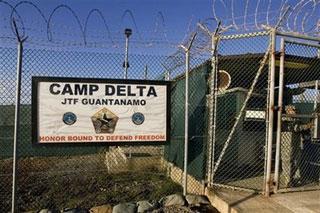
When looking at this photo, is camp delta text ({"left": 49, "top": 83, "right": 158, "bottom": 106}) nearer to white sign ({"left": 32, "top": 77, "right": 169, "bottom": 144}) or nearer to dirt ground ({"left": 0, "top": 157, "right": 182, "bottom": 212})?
white sign ({"left": 32, "top": 77, "right": 169, "bottom": 144})

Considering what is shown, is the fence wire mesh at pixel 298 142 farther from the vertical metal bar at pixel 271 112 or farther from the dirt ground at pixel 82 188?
the dirt ground at pixel 82 188

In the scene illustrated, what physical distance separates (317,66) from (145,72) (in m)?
4.45

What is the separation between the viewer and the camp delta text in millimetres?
6984

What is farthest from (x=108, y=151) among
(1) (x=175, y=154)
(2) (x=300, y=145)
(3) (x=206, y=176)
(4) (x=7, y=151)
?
(2) (x=300, y=145)

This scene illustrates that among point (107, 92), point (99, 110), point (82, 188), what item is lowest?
point (82, 188)

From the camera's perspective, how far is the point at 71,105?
7.03 metres

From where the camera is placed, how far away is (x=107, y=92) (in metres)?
7.25

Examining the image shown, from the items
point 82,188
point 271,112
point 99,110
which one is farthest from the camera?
point 82,188

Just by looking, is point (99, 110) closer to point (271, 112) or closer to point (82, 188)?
point (82, 188)

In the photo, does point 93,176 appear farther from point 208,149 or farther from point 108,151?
→ point 208,149

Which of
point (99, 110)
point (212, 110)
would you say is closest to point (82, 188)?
point (99, 110)

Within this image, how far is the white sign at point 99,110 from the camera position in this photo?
271 inches

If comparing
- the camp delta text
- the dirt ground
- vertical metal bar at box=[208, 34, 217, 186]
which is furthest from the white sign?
the dirt ground

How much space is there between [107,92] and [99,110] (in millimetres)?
348
